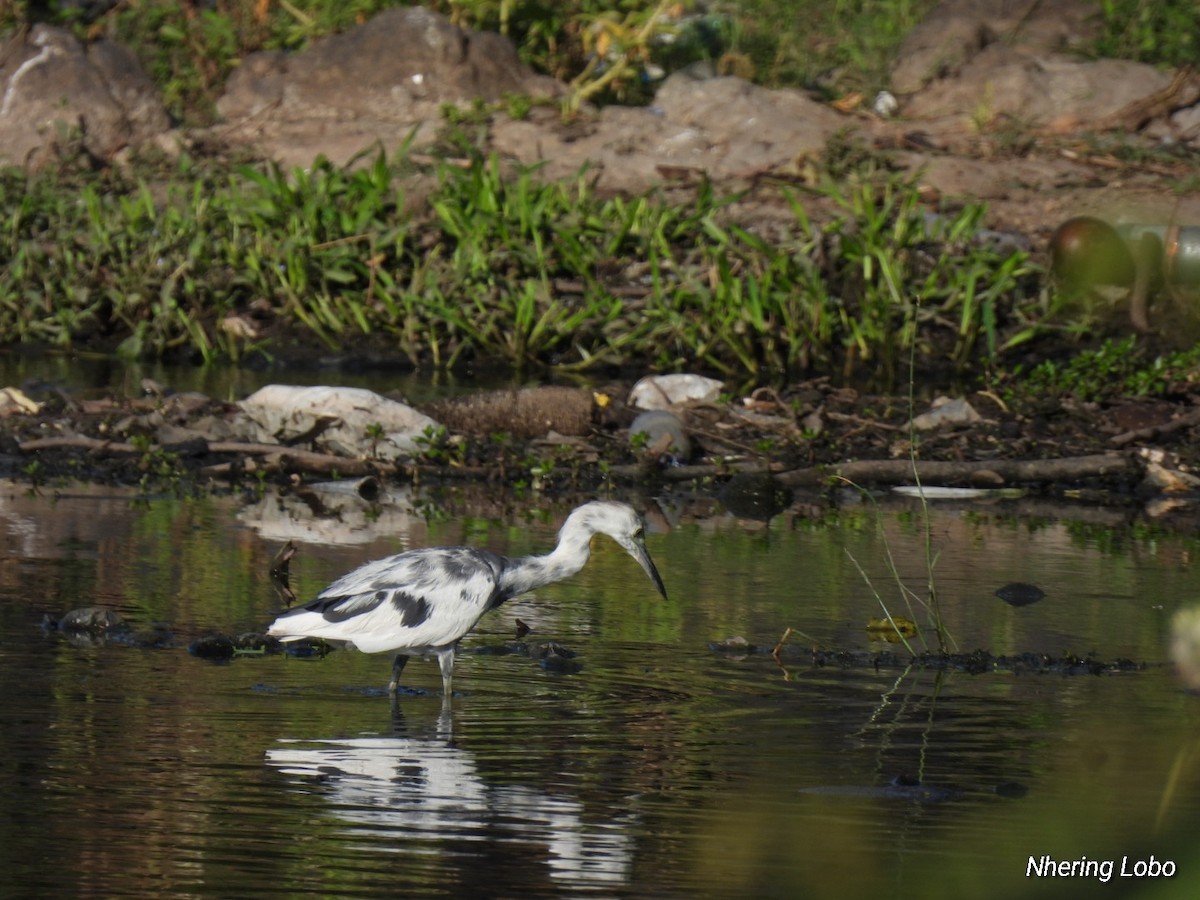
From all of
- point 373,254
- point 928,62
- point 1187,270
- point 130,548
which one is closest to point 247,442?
point 130,548

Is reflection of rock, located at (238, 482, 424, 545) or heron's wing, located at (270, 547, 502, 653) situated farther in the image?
reflection of rock, located at (238, 482, 424, 545)

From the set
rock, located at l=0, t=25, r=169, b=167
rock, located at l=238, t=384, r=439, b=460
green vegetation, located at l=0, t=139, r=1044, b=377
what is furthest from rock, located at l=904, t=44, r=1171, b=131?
rock, located at l=238, t=384, r=439, b=460

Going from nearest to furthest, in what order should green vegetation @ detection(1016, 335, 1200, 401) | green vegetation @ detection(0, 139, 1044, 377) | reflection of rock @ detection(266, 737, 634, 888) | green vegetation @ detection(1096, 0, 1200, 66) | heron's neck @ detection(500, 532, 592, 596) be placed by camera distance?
reflection of rock @ detection(266, 737, 634, 888) → heron's neck @ detection(500, 532, 592, 596) → green vegetation @ detection(1016, 335, 1200, 401) → green vegetation @ detection(0, 139, 1044, 377) → green vegetation @ detection(1096, 0, 1200, 66)

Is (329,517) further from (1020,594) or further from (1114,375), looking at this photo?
(1114,375)

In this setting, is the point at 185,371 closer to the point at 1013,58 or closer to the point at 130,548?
the point at 130,548

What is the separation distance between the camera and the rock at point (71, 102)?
16.3 meters

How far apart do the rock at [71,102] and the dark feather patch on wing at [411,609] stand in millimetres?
11707

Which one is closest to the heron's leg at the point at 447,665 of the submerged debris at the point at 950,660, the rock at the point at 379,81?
the submerged debris at the point at 950,660

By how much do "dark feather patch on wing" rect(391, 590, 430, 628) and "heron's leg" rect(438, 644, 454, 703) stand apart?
16 centimetres

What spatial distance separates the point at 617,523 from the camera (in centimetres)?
606

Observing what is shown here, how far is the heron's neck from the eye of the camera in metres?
5.83

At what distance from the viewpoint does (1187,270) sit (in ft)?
33.6

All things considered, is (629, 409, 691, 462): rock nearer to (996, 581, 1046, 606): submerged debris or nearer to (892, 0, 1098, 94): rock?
(996, 581, 1046, 606): submerged debris

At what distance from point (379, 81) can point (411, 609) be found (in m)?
11.8
